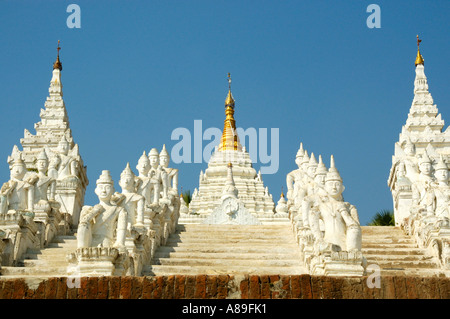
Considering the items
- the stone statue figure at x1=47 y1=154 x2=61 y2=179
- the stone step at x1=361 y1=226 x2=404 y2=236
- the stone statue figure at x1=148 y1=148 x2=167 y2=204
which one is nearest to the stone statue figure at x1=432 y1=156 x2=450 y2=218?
the stone step at x1=361 y1=226 x2=404 y2=236

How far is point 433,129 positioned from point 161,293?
28102mm

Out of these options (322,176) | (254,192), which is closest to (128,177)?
(322,176)

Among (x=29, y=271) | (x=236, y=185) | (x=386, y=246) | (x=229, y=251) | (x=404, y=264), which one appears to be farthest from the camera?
(x=236, y=185)

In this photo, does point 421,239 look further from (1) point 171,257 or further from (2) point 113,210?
(2) point 113,210

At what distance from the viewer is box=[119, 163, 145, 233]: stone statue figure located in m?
19.1

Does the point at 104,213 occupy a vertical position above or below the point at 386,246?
below

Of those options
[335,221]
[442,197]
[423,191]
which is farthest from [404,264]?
[423,191]

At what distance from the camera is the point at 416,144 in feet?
113

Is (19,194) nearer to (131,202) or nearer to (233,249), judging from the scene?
(131,202)

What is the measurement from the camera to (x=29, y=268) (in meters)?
17.9

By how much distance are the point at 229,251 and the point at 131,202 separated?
9.99 ft

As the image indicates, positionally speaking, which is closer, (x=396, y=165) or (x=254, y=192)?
(x=396, y=165)

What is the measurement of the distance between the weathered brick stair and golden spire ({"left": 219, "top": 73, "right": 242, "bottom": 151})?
37431mm

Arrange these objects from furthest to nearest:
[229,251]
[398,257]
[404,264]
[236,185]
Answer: [236,185] < [229,251] < [398,257] < [404,264]
